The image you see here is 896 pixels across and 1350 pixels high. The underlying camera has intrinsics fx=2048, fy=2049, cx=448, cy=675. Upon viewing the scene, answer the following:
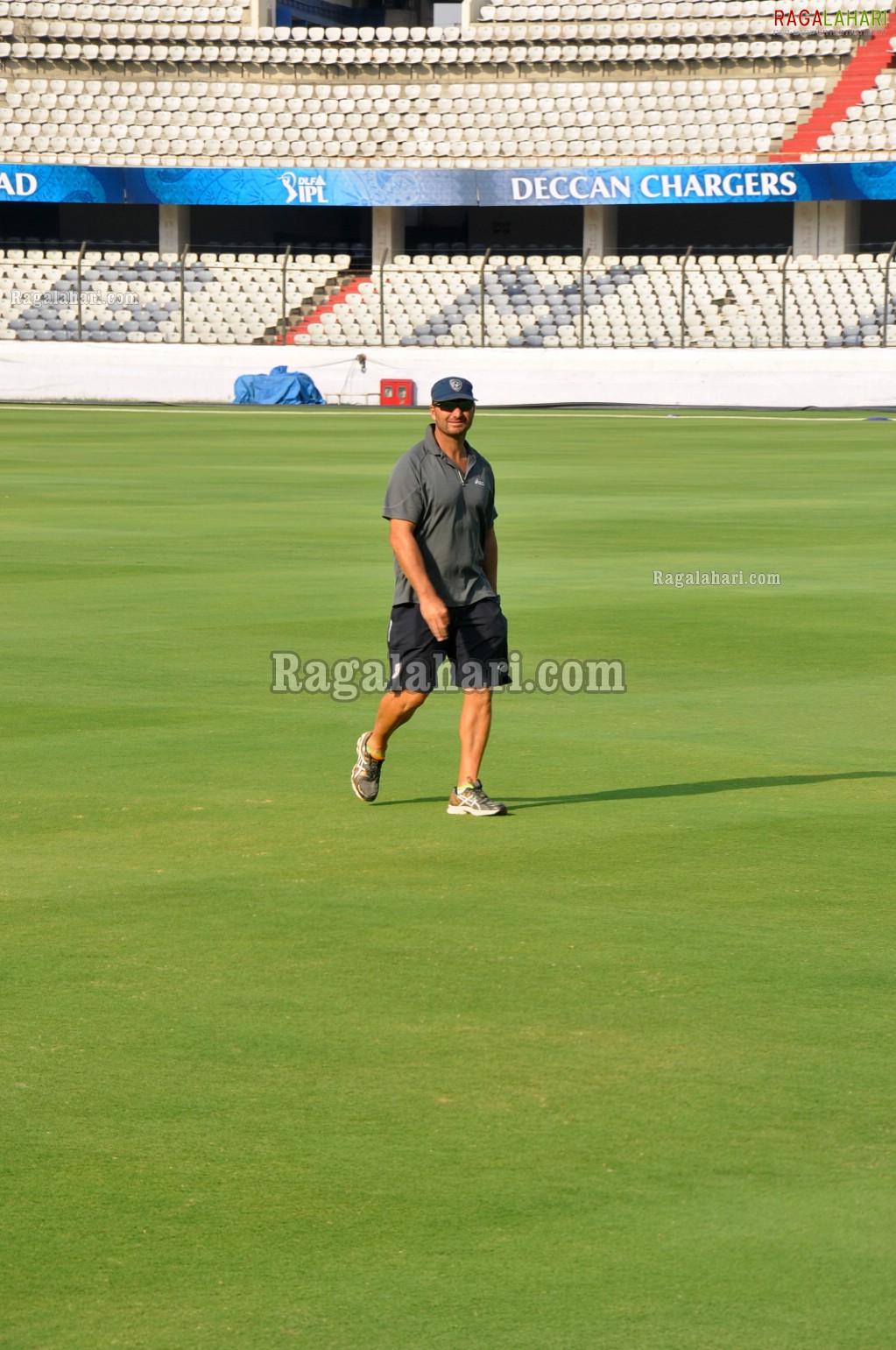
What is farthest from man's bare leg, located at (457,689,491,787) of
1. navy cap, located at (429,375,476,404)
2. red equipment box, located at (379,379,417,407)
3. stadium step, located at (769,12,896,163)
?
stadium step, located at (769,12,896,163)

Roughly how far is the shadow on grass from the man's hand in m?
0.96

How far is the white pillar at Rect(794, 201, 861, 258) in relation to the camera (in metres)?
53.0

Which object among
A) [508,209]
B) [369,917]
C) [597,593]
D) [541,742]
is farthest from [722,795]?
[508,209]

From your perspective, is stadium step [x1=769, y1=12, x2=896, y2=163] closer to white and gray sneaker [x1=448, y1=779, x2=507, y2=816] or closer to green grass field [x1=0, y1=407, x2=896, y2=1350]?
green grass field [x1=0, y1=407, x2=896, y2=1350]

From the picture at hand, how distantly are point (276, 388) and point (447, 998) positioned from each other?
142 ft

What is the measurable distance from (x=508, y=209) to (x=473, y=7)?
638cm

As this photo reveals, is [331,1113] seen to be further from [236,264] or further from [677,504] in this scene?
[236,264]

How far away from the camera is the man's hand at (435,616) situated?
8.12 m

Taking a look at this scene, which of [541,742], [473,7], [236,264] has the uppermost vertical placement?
[473,7]

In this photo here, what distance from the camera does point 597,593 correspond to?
15781 millimetres

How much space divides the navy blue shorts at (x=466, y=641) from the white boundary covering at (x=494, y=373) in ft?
125

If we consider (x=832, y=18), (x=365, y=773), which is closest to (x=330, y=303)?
(x=832, y=18)

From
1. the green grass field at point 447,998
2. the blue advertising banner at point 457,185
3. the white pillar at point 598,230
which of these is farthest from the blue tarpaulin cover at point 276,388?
the green grass field at point 447,998

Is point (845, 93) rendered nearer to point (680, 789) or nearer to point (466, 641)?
point (680, 789)
